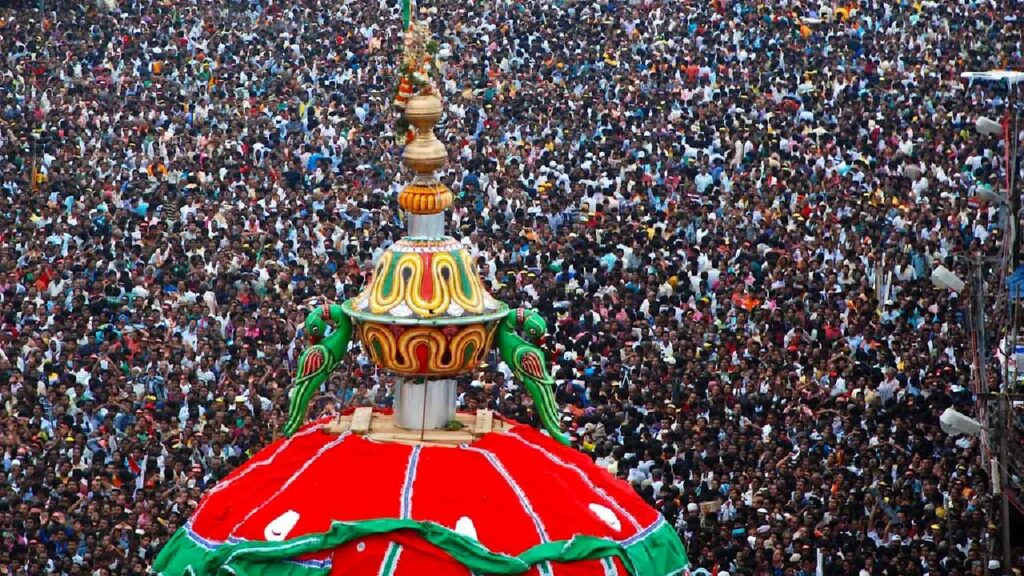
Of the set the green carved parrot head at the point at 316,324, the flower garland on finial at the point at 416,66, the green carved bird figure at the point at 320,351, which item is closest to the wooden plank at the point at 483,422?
the green carved bird figure at the point at 320,351

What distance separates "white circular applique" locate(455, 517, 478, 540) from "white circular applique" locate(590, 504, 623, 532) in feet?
2.20

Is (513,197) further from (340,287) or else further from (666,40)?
(666,40)

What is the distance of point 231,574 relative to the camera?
11.2 m

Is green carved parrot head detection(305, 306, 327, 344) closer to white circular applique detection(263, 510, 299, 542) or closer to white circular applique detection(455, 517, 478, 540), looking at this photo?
white circular applique detection(263, 510, 299, 542)

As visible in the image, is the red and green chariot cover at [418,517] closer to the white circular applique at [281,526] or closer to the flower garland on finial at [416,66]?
the white circular applique at [281,526]

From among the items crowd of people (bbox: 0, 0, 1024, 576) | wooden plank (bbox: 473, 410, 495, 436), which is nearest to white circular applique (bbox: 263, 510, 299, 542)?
wooden plank (bbox: 473, 410, 495, 436)

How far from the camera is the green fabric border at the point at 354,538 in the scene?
1098cm

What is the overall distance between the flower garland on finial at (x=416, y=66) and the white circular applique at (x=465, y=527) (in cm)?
181

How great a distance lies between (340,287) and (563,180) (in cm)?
717

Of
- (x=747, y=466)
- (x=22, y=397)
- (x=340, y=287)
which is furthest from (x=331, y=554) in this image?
(x=340, y=287)

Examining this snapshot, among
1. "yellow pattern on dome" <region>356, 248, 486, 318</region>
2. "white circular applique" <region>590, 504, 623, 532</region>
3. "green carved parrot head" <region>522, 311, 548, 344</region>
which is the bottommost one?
"white circular applique" <region>590, 504, 623, 532</region>

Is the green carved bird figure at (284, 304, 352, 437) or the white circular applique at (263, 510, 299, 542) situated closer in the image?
the white circular applique at (263, 510, 299, 542)

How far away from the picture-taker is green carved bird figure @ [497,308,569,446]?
38.7ft

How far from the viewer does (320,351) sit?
11844 mm
